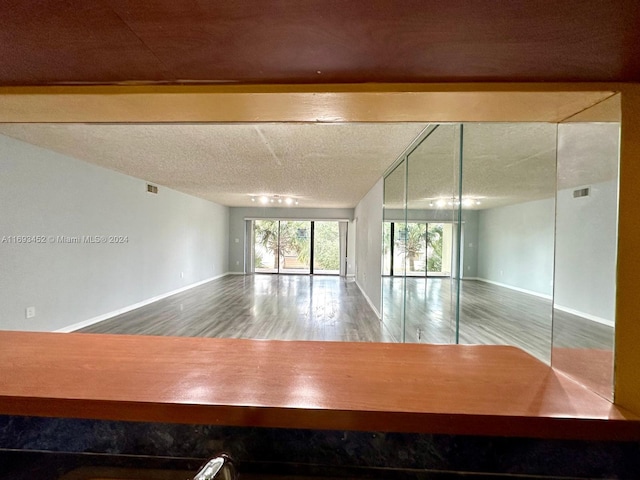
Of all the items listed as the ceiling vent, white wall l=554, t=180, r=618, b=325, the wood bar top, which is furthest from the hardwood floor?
the wood bar top

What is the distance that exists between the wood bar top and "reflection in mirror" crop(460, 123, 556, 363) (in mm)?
1315

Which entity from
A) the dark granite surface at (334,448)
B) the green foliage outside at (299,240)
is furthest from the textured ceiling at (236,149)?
the green foliage outside at (299,240)

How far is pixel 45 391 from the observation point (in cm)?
64

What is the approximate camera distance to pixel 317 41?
0.59 meters

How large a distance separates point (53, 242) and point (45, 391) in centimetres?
406

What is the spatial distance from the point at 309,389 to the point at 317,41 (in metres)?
0.81

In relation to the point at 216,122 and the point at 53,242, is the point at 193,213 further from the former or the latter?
the point at 216,122

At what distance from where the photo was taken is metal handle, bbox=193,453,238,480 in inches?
20.9

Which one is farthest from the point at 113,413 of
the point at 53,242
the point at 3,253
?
the point at 53,242

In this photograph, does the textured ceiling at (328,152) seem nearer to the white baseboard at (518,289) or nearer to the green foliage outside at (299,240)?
the white baseboard at (518,289)

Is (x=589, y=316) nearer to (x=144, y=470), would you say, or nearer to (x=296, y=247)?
(x=144, y=470)

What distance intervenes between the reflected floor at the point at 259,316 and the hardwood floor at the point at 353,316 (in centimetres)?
1

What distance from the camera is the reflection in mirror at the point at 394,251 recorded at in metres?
3.65

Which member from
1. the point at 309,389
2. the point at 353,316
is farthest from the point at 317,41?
the point at 353,316
